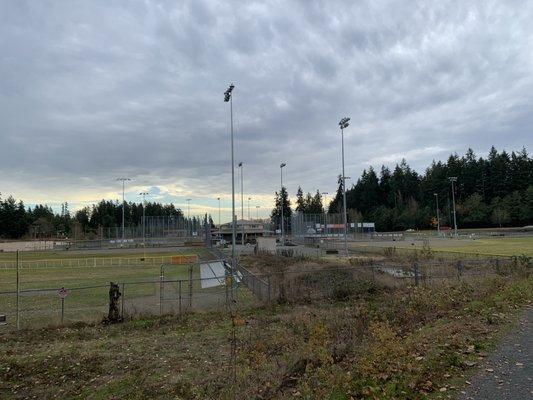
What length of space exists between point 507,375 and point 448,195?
170288 mm

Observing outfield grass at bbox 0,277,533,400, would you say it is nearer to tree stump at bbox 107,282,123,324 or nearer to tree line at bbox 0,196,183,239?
tree stump at bbox 107,282,123,324

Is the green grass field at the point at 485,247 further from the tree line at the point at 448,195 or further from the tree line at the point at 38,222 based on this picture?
the tree line at the point at 38,222

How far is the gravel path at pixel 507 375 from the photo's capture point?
22.2 feet

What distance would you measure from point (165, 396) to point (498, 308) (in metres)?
10.2

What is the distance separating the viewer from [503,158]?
15675cm

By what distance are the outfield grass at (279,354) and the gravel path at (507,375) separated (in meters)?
0.25

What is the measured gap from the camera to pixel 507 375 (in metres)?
7.58

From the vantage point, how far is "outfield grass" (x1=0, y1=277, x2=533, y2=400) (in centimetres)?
769

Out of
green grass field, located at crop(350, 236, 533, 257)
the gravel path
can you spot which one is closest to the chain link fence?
the gravel path

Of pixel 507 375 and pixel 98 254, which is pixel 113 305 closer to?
pixel 507 375

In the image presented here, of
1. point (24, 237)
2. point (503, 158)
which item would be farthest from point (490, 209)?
point (24, 237)

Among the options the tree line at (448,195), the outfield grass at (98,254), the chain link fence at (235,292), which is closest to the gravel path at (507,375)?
the chain link fence at (235,292)

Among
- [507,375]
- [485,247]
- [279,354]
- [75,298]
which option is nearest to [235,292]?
[75,298]

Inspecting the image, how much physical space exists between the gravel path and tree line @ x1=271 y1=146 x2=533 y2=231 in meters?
125
